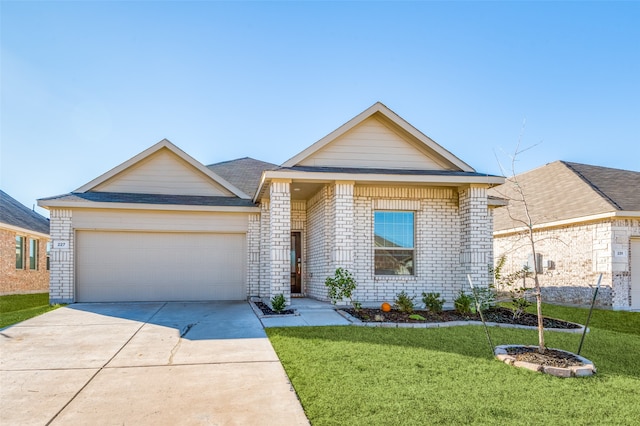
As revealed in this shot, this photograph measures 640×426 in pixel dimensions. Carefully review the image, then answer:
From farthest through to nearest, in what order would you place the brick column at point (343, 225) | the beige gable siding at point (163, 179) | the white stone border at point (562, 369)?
the beige gable siding at point (163, 179)
the brick column at point (343, 225)
the white stone border at point (562, 369)

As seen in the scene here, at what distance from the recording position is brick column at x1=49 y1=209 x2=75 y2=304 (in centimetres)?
1202

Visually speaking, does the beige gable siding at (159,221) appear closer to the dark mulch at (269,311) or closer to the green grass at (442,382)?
the dark mulch at (269,311)

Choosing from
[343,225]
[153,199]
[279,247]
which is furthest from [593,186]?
[153,199]

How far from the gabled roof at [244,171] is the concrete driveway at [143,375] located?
7903mm

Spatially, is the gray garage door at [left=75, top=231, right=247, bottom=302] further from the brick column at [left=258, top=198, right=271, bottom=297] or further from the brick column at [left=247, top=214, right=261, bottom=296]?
the brick column at [left=258, top=198, right=271, bottom=297]

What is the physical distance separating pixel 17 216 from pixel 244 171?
10.4 m

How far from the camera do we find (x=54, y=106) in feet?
43.4

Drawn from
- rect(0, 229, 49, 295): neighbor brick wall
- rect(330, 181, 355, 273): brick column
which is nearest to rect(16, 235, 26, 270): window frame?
rect(0, 229, 49, 295): neighbor brick wall

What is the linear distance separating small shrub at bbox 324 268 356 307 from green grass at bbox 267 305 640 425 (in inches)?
105

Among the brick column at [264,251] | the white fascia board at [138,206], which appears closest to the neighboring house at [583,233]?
the brick column at [264,251]

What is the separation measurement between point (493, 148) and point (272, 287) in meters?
6.04

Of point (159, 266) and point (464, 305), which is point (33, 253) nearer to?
point (159, 266)

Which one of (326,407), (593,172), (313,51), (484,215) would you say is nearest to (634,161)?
(593,172)

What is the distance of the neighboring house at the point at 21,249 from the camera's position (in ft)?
56.0
